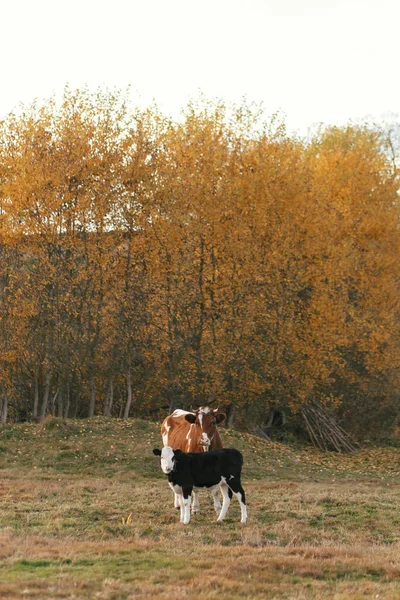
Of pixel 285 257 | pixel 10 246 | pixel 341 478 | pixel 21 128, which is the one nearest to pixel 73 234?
pixel 10 246

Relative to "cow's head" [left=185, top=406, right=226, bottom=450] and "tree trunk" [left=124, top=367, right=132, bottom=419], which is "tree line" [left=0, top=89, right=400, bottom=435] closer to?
"tree trunk" [left=124, top=367, right=132, bottom=419]

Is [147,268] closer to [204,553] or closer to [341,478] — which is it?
[341,478]

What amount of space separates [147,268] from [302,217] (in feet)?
16.1

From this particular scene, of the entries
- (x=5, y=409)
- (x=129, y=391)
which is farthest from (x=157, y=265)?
(x=5, y=409)

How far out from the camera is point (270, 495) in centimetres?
1434

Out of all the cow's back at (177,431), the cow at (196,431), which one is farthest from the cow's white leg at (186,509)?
the cow's back at (177,431)

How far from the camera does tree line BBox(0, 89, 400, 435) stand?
23312 millimetres

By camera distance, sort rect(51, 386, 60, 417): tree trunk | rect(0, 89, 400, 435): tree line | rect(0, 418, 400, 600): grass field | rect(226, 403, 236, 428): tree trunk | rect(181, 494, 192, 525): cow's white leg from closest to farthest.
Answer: rect(0, 418, 400, 600): grass field → rect(181, 494, 192, 525): cow's white leg → rect(0, 89, 400, 435): tree line → rect(51, 386, 60, 417): tree trunk → rect(226, 403, 236, 428): tree trunk

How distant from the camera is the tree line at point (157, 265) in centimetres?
2331

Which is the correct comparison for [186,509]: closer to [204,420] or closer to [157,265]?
[204,420]

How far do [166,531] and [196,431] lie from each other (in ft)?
10.4

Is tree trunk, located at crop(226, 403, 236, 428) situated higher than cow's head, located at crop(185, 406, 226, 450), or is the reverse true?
cow's head, located at crop(185, 406, 226, 450)

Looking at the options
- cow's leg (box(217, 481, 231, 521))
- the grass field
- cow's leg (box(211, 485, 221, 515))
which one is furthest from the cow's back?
cow's leg (box(217, 481, 231, 521))

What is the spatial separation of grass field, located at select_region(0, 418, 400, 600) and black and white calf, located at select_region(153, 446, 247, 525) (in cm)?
39
